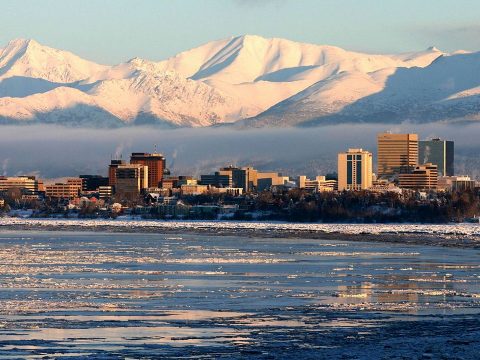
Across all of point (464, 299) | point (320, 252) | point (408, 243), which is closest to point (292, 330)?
point (464, 299)

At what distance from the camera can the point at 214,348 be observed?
4031 cm

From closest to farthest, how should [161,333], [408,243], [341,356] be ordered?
[341,356], [161,333], [408,243]

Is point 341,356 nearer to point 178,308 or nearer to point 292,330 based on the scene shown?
point 292,330

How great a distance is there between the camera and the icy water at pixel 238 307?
4053cm

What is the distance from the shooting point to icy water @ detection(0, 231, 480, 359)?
40531 millimetres

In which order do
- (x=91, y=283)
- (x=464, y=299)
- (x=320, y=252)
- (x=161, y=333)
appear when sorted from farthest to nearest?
(x=320, y=252), (x=91, y=283), (x=464, y=299), (x=161, y=333)

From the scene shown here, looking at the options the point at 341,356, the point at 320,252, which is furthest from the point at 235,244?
the point at 341,356

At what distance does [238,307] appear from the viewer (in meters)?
51.7

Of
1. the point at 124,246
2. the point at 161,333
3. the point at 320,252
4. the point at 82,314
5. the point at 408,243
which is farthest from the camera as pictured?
the point at 408,243

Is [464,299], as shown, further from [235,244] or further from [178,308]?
[235,244]

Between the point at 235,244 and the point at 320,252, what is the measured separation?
20011mm

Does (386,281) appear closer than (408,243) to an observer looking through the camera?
Yes

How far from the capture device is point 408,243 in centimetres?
12050

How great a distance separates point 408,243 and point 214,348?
269 feet
